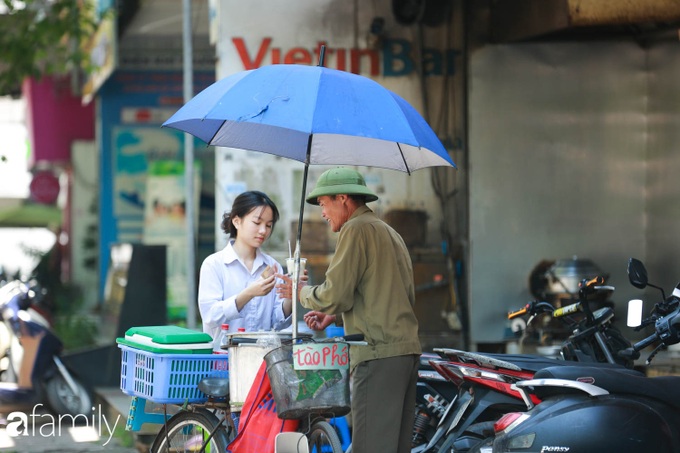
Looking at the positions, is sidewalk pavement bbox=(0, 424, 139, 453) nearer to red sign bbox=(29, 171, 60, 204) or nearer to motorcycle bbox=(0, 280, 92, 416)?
motorcycle bbox=(0, 280, 92, 416)

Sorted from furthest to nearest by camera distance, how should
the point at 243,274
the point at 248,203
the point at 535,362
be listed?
the point at 243,274
the point at 248,203
the point at 535,362

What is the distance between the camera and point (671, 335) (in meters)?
5.32

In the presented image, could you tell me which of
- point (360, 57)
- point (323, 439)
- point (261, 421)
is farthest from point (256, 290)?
point (360, 57)

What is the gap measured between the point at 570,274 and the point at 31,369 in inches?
198

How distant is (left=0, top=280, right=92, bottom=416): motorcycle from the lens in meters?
10.4

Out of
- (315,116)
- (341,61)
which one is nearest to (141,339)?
(315,116)

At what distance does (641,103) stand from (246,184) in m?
3.78

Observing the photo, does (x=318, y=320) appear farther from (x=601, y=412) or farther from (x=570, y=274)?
(x=570, y=274)

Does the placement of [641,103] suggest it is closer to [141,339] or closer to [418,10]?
[418,10]

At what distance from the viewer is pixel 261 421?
5.70 metres

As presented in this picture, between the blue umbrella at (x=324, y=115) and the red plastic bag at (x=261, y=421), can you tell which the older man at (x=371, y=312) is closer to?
the blue umbrella at (x=324, y=115)

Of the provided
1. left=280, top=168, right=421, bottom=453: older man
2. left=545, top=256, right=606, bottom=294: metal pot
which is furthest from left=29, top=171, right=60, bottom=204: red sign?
left=280, top=168, right=421, bottom=453: older man

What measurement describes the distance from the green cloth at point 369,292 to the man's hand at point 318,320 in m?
0.30

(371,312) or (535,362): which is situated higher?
(371,312)
